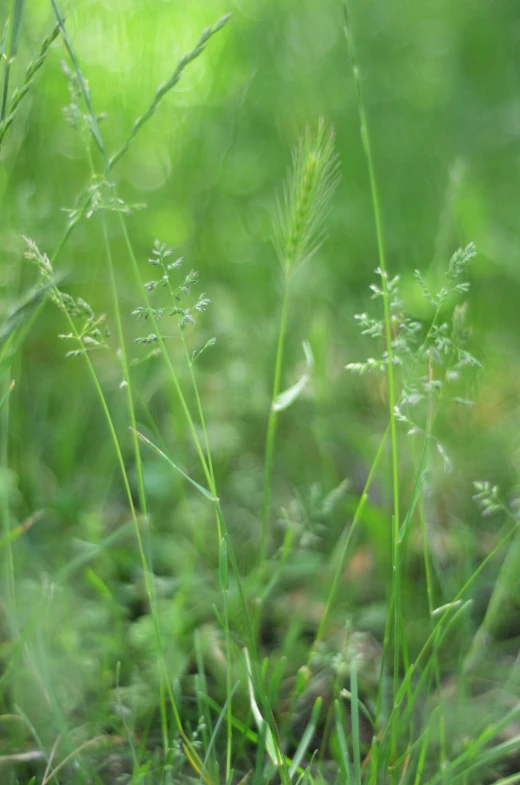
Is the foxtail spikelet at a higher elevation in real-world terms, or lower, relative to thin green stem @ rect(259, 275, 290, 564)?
higher

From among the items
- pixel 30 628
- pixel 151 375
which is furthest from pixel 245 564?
pixel 151 375

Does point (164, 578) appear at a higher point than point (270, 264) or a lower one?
lower

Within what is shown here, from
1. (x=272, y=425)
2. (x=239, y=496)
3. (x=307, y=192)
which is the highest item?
(x=307, y=192)

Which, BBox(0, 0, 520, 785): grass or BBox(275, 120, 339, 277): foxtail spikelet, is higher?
BBox(275, 120, 339, 277): foxtail spikelet

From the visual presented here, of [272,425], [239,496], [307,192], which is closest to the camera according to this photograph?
[307,192]

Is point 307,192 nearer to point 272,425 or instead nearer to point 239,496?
point 272,425

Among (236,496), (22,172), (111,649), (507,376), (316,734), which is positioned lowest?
(316,734)

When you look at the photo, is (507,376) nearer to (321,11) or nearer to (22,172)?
(22,172)

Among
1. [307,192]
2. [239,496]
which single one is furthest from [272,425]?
[239,496]
